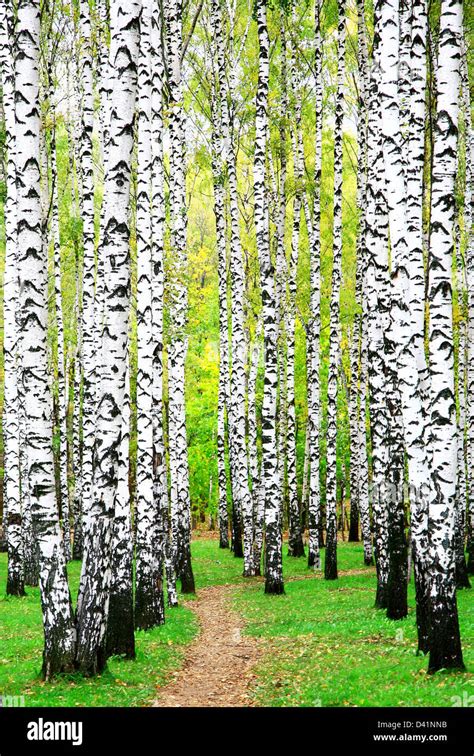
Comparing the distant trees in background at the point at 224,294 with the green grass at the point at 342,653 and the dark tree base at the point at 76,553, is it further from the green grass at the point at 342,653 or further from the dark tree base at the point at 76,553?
the green grass at the point at 342,653

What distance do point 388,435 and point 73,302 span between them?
21.1 m

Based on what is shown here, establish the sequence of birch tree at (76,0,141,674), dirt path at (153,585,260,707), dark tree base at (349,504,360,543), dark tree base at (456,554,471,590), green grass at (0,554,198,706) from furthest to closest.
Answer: dark tree base at (349,504,360,543), dark tree base at (456,554,471,590), dirt path at (153,585,260,707), birch tree at (76,0,141,674), green grass at (0,554,198,706)

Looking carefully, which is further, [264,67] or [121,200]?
[264,67]

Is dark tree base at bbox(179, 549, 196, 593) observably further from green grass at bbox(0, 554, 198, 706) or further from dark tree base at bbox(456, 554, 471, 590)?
dark tree base at bbox(456, 554, 471, 590)

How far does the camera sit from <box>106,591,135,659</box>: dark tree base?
998cm

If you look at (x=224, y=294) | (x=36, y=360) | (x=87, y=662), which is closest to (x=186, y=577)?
(x=224, y=294)

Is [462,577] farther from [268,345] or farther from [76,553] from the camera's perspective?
[76,553]

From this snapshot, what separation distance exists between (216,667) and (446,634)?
414cm

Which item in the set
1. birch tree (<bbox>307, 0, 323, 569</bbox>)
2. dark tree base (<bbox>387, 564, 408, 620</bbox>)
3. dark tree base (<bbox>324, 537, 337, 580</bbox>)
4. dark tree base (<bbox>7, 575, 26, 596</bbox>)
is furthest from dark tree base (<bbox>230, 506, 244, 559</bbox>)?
dark tree base (<bbox>387, 564, 408, 620</bbox>)

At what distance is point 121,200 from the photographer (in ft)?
29.2

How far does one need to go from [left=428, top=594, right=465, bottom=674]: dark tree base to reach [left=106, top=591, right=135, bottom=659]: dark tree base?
Answer: 4.42 meters

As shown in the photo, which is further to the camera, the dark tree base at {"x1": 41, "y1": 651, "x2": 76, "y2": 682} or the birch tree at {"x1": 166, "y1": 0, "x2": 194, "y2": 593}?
the birch tree at {"x1": 166, "y1": 0, "x2": 194, "y2": 593}
